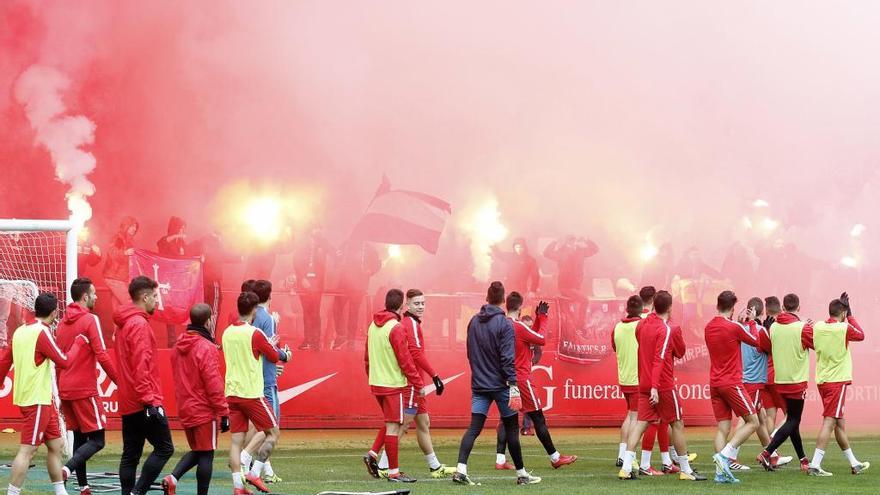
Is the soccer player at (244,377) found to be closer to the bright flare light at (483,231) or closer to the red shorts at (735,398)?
the red shorts at (735,398)

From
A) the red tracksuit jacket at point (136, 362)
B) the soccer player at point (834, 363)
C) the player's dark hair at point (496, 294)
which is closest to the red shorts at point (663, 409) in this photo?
the soccer player at point (834, 363)

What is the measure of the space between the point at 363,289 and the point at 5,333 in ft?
21.2

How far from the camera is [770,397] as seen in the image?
49.8 ft

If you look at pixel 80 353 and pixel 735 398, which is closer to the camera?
pixel 80 353

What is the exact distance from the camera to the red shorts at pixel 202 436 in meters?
10.1

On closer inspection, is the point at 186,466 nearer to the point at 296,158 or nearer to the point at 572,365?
the point at 572,365

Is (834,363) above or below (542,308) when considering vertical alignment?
below

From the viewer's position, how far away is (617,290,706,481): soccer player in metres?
12.8

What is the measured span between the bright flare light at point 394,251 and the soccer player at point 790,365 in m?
9.92

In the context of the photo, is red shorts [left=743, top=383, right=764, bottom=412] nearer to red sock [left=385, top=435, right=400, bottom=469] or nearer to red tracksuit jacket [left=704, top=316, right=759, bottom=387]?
red tracksuit jacket [left=704, top=316, right=759, bottom=387]

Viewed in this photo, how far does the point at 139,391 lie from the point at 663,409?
19.5ft

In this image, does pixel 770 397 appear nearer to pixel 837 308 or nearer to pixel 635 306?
pixel 837 308

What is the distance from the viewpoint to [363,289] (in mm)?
22156

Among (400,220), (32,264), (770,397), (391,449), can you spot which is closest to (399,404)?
(391,449)
